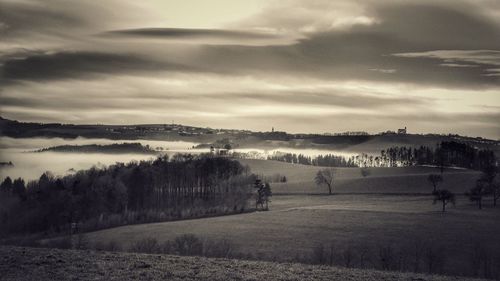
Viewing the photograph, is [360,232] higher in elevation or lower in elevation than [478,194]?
lower

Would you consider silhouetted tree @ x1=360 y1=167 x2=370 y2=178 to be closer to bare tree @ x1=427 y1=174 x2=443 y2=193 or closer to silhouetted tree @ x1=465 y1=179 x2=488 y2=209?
bare tree @ x1=427 y1=174 x2=443 y2=193

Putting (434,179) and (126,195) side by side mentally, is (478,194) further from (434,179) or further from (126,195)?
(126,195)

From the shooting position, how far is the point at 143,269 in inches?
855

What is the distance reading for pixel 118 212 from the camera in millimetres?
93688

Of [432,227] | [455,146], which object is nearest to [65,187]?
[432,227]

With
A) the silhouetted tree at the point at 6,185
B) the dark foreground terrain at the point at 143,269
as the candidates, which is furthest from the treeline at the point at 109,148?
the dark foreground terrain at the point at 143,269

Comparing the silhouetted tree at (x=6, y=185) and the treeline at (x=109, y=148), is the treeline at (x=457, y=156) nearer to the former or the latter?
the treeline at (x=109, y=148)

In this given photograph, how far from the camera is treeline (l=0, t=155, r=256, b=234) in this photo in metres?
84.4

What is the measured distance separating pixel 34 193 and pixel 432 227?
227 ft

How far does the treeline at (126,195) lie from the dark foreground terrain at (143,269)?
53.1 m

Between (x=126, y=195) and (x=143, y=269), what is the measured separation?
78646 mm

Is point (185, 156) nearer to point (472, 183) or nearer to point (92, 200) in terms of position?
point (92, 200)

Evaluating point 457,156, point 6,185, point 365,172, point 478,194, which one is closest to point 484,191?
point 478,194

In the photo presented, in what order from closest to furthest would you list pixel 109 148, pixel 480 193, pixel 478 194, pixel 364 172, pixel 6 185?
pixel 478 194 → pixel 480 193 → pixel 6 185 → pixel 364 172 → pixel 109 148
